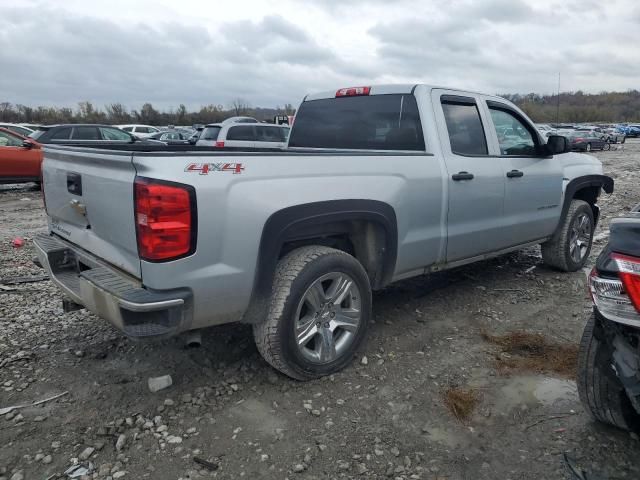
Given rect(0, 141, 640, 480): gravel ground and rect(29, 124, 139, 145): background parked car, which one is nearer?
rect(0, 141, 640, 480): gravel ground

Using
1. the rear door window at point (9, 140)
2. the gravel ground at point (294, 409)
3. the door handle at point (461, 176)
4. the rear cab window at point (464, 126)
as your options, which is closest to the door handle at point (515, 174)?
the rear cab window at point (464, 126)

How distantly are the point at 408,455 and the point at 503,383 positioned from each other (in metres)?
1.02

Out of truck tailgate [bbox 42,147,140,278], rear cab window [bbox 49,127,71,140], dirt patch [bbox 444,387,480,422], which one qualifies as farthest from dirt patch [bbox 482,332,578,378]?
rear cab window [bbox 49,127,71,140]

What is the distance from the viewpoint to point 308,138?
15.8 feet

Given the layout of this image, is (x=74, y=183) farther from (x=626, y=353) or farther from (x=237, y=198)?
(x=626, y=353)

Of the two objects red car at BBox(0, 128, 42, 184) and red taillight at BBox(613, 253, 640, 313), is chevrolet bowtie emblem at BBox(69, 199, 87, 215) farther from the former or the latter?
red car at BBox(0, 128, 42, 184)

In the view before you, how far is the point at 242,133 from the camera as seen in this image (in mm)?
15414

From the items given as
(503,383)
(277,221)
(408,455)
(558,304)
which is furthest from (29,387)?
(558,304)

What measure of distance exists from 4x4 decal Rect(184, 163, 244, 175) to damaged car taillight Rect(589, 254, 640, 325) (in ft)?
5.94

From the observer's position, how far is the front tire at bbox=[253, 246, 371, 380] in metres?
3.00

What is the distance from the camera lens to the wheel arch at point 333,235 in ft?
9.39

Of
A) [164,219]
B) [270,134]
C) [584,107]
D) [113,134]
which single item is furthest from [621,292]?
[584,107]

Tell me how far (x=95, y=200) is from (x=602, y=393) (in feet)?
9.55

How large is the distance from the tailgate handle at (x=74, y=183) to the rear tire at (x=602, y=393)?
9.72 feet
